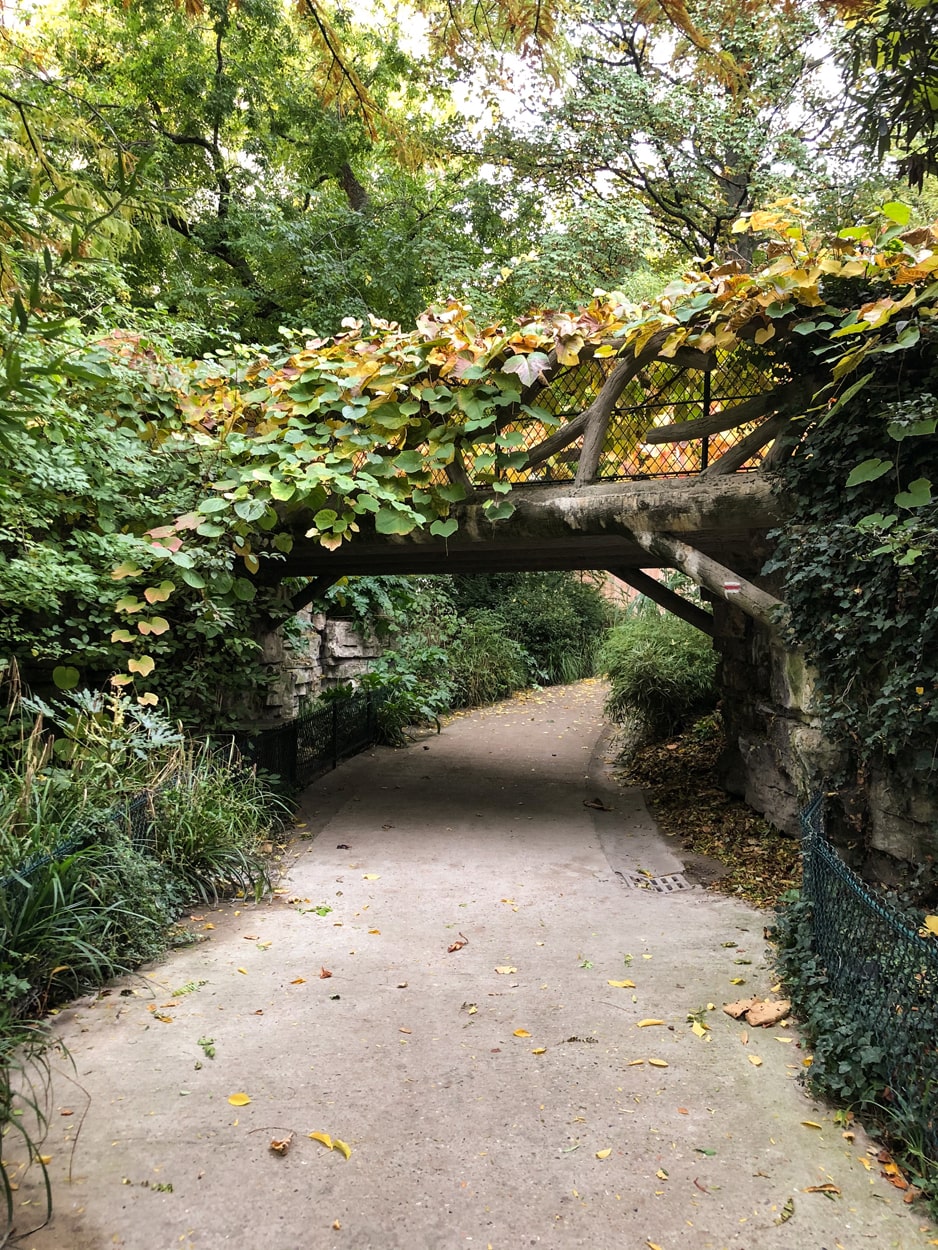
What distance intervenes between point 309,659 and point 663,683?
408 centimetres

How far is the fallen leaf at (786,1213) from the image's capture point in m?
2.12

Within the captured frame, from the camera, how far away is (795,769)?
499 cm

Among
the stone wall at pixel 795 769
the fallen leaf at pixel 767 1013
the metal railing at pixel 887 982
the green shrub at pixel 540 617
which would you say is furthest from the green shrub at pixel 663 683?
the fallen leaf at pixel 767 1013

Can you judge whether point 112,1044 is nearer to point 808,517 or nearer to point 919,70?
point 808,517

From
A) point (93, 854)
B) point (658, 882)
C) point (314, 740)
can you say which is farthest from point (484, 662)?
point (93, 854)

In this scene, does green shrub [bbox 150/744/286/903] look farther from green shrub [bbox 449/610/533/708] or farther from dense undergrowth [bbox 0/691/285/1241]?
green shrub [bbox 449/610/533/708]

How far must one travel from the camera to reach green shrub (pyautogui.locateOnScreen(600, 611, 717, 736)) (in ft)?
28.9

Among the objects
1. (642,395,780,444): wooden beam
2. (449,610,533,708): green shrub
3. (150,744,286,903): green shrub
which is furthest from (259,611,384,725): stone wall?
(642,395,780,444): wooden beam

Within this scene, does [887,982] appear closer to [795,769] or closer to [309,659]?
[795,769]

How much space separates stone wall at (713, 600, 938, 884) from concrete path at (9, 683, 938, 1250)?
81 cm

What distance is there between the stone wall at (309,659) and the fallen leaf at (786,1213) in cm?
480

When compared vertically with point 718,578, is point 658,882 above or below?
below

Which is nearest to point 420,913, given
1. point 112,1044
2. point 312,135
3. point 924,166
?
point 112,1044

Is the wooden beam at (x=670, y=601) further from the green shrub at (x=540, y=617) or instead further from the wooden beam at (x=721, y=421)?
the green shrub at (x=540, y=617)
